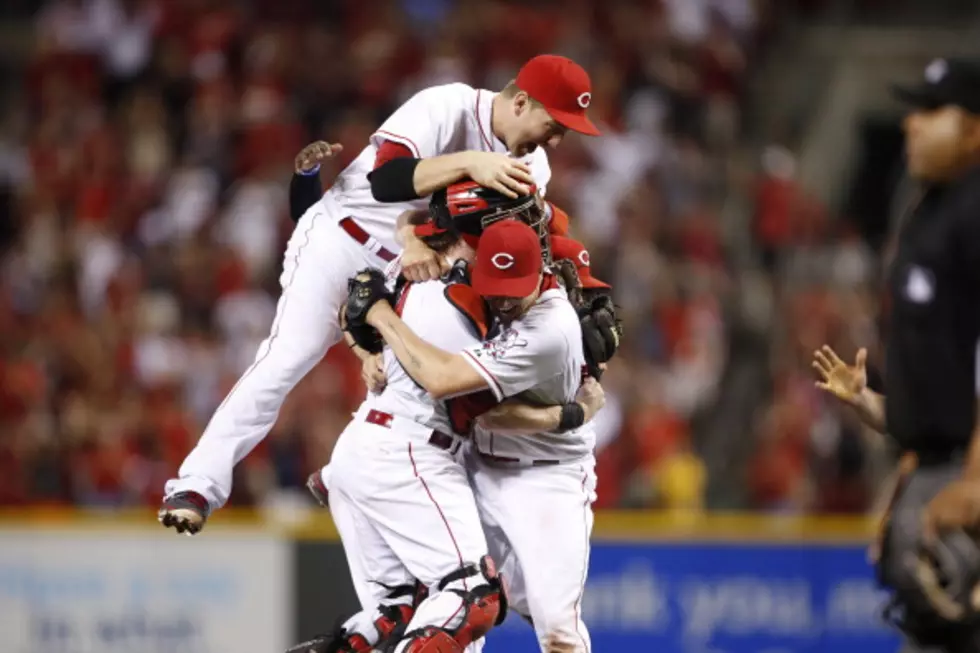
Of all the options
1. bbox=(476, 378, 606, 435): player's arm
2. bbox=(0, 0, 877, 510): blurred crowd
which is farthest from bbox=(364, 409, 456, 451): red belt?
bbox=(0, 0, 877, 510): blurred crowd

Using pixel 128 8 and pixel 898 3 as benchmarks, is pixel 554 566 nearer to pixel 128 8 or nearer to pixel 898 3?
pixel 128 8

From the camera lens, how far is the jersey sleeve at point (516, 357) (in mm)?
5598

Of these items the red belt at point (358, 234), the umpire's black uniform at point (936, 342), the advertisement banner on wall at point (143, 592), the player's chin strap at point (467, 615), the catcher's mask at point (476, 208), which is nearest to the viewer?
the umpire's black uniform at point (936, 342)

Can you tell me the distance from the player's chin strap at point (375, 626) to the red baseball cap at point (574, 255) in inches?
50.0

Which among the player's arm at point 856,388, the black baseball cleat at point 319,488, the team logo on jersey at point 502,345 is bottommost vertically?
the black baseball cleat at point 319,488

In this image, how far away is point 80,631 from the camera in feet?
33.9

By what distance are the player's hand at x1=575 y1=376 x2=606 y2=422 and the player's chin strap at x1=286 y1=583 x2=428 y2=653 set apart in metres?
0.88

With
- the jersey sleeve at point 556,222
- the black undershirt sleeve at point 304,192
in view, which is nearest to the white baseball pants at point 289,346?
the black undershirt sleeve at point 304,192

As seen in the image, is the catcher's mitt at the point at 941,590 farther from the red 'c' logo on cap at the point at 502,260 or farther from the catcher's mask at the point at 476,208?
the catcher's mask at the point at 476,208

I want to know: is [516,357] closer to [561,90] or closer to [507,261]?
[507,261]

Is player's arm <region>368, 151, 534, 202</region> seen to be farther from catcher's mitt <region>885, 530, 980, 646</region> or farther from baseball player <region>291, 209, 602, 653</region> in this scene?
catcher's mitt <region>885, 530, 980, 646</region>

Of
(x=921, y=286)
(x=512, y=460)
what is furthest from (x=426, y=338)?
(x=921, y=286)

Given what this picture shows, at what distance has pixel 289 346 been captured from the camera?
6238 mm

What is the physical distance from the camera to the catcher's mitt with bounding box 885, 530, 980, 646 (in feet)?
14.1
